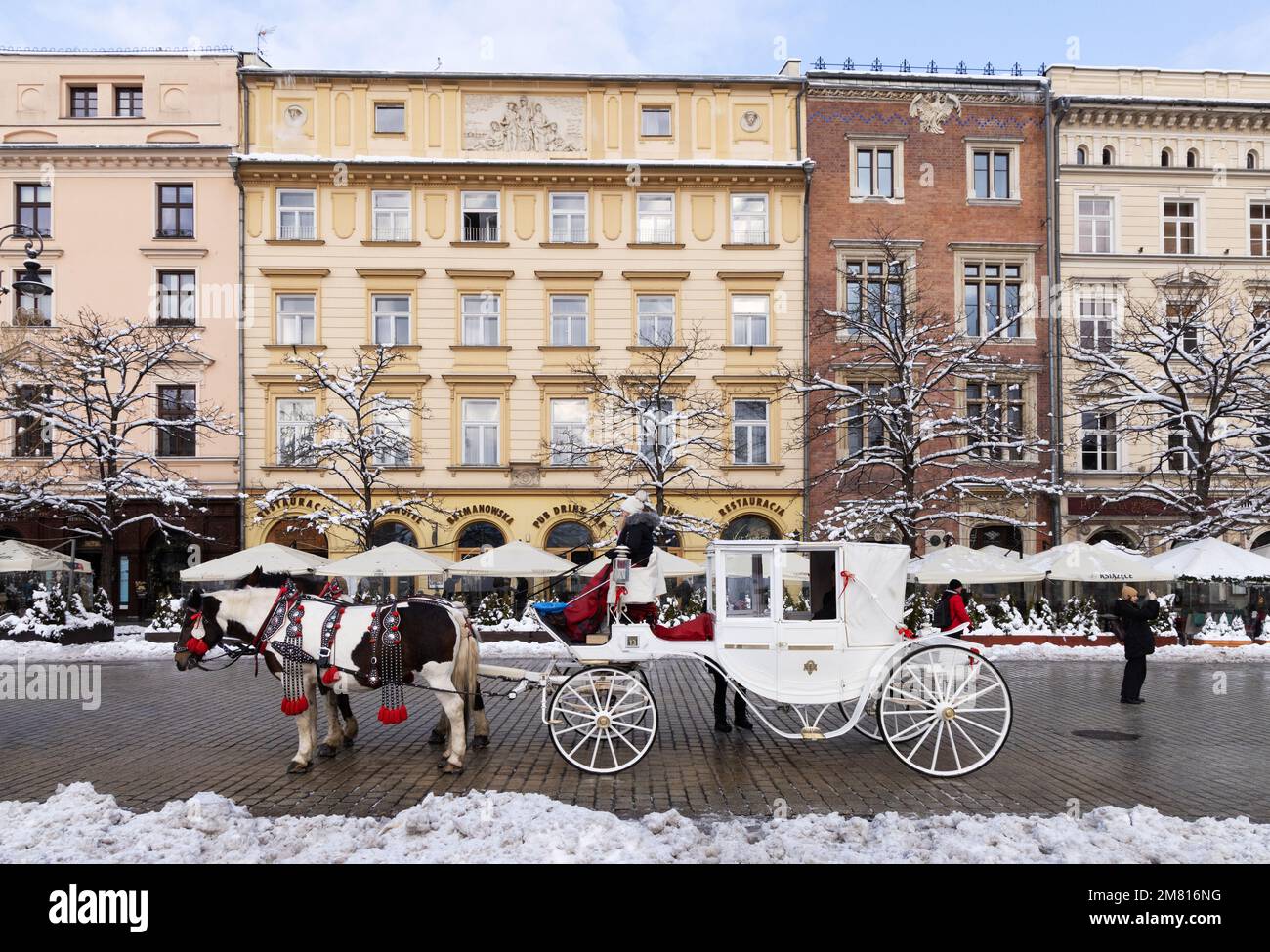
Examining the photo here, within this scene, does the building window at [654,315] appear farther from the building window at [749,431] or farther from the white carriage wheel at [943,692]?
the white carriage wheel at [943,692]

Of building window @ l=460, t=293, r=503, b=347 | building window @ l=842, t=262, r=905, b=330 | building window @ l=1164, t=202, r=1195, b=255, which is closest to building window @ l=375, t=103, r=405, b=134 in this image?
building window @ l=460, t=293, r=503, b=347

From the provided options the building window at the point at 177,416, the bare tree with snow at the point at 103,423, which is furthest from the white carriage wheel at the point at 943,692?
the building window at the point at 177,416

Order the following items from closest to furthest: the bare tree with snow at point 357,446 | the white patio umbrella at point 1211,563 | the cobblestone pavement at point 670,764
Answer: the cobblestone pavement at point 670,764, the white patio umbrella at point 1211,563, the bare tree with snow at point 357,446

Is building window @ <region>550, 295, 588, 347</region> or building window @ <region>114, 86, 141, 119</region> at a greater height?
building window @ <region>114, 86, 141, 119</region>

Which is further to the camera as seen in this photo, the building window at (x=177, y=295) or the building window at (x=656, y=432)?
the building window at (x=177, y=295)

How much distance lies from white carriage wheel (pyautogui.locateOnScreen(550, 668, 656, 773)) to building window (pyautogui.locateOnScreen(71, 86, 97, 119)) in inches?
1232

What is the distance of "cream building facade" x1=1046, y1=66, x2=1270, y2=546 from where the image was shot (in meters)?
31.9

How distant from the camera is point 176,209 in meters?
30.9

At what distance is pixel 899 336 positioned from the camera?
24.9m

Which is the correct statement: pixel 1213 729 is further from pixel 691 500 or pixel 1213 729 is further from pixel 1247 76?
pixel 1247 76

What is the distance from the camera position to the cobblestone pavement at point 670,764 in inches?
301

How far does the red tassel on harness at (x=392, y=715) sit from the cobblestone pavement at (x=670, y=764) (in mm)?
494

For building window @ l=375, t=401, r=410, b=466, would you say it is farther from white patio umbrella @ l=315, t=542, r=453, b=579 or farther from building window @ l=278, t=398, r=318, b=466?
white patio umbrella @ l=315, t=542, r=453, b=579
